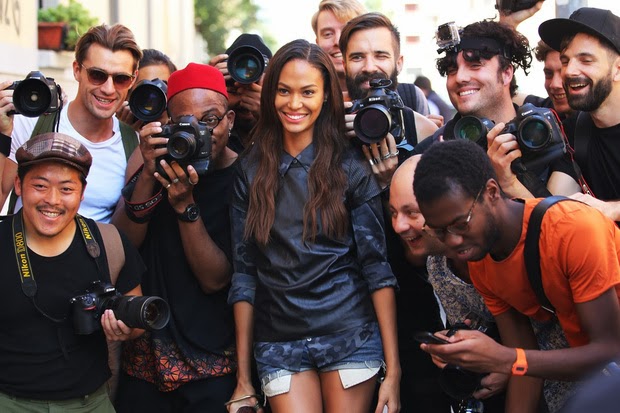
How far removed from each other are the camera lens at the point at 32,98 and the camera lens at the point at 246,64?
946 mm

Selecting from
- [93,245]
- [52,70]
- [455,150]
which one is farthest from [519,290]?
[52,70]

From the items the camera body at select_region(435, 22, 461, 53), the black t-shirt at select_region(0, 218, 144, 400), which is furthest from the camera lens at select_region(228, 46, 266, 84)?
the black t-shirt at select_region(0, 218, 144, 400)

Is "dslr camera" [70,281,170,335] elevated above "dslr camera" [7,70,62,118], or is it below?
below

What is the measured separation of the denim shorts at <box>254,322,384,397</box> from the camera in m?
3.65

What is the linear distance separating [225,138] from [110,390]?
1298 millimetres

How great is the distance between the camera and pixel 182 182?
3.92m

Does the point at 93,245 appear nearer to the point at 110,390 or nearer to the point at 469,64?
the point at 110,390

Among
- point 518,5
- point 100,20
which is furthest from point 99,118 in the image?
point 100,20

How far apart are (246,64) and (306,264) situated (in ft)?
4.29

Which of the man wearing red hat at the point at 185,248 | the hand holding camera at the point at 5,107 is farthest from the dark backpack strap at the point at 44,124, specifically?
the man wearing red hat at the point at 185,248

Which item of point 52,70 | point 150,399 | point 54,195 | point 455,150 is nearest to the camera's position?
point 455,150

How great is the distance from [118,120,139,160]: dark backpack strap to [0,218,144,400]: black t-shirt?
2.51ft

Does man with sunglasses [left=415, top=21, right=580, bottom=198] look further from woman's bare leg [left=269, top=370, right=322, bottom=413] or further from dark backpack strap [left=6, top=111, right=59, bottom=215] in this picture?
dark backpack strap [left=6, top=111, right=59, bottom=215]

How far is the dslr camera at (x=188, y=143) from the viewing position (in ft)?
12.6
